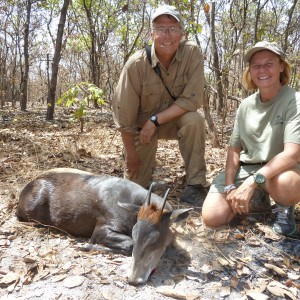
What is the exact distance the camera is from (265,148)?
156 inches

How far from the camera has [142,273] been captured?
9.91ft

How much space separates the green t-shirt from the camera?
368 cm

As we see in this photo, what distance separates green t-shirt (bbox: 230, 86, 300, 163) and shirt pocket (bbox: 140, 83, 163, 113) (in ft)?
4.04

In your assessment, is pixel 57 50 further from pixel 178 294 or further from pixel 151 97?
pixel 178 294

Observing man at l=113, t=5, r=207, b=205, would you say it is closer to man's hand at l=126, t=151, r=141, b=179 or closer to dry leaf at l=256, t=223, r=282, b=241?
man's hand at l=126, t=151, r=141, b=179

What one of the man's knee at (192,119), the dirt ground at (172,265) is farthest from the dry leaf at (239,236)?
the man's knee at (192,119)

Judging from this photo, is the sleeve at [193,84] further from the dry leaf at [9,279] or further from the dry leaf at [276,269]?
the dry leaf at [9,279]

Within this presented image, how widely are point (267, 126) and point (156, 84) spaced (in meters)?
1.70

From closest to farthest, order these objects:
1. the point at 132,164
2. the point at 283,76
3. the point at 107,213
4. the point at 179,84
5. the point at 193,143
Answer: the point at 107,213 < the point at 283,76 < the point at 193,143 < the point at 179,84 < the point at 132,164

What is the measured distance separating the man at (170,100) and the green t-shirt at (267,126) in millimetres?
713

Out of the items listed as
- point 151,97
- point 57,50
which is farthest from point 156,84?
point 57,50

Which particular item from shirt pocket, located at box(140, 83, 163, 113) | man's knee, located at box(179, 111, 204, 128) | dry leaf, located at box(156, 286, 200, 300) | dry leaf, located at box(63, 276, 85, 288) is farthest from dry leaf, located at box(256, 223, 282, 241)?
shirt pocket, located at box(140, 83, 163, 113)

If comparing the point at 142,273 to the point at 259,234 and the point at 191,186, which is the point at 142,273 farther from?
the point at 191,186

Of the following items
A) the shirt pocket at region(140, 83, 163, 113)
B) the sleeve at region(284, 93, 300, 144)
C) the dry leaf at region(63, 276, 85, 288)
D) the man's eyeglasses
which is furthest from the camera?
the shirt pocket at region(140, 83, 163, 113)
